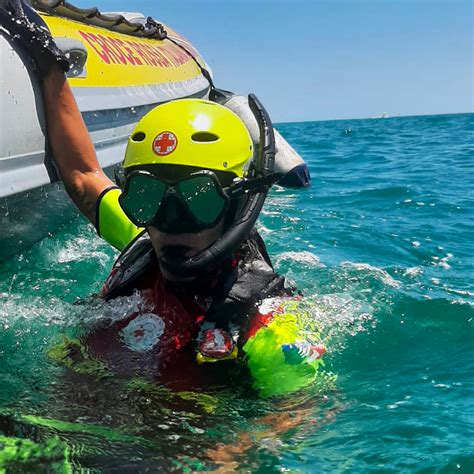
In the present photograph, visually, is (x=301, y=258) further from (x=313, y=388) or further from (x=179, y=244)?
(x=179, y=244)

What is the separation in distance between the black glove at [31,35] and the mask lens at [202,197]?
3.71 ft

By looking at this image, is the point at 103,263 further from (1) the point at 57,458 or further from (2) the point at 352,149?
(2) the point at 352,149

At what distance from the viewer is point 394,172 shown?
417 inches

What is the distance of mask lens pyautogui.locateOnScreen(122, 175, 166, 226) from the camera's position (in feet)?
6.92

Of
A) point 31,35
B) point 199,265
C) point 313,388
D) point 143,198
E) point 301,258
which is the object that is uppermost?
point 31,35

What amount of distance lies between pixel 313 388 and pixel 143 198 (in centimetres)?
89

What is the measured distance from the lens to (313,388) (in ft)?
7.50

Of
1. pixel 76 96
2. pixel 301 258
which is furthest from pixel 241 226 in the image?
pixel 301 258

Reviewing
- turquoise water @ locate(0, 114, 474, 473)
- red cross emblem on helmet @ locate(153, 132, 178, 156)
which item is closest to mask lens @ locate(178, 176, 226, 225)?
red cross emblem on helmet @ locate(153, 132, 178, 156)

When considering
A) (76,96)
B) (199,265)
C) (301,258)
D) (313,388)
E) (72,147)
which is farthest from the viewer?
(301,258)

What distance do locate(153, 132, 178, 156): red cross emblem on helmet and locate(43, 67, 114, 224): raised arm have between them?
687 millimetres

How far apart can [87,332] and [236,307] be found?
659 millimetres

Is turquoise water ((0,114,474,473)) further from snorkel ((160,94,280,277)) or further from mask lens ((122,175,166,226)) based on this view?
mask lens ((122,175,166,226))

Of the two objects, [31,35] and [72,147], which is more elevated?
[31,35]
